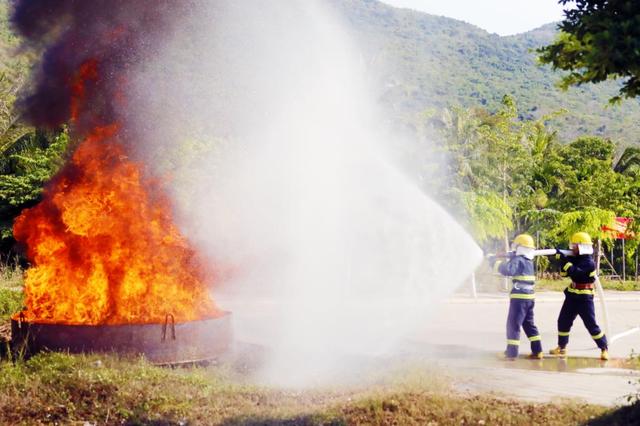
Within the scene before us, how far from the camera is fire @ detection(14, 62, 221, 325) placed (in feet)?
27.5

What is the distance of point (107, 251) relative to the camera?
848 cm

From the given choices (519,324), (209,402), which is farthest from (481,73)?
(209,402)

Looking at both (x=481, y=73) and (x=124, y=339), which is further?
(x=481, y=73)

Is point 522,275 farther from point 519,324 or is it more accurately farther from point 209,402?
point 209,402

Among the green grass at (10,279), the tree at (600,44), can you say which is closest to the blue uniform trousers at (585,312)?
the tree at (600,44)

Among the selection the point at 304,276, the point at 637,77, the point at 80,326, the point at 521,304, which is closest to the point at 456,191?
the point at 304,276

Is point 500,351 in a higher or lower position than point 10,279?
lower

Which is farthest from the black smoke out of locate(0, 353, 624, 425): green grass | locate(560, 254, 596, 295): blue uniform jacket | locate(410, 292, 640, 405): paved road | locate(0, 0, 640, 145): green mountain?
locate(0, 0, 640, 145): green mountain

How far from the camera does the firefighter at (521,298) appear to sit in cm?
928

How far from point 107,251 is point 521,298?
551 centimetres

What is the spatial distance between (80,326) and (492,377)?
4.77 metres

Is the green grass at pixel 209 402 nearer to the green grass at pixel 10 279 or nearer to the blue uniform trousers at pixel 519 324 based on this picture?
the blue uniform trousers at pixel 519 324

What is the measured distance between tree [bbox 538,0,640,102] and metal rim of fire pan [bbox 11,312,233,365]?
16.8ft

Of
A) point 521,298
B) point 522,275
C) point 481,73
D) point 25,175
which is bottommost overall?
point 521,298
